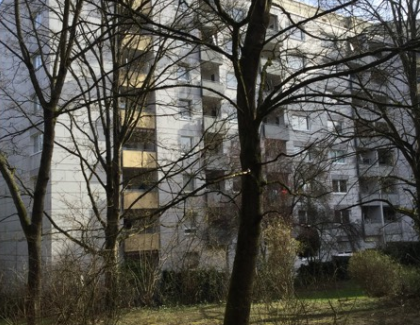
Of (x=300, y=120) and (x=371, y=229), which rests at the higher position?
(x=300, y=120)

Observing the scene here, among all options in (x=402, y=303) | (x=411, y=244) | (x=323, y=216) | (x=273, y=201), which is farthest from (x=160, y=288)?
(x=323, y=216)

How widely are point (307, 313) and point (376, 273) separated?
9507mm

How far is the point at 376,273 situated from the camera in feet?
50.7

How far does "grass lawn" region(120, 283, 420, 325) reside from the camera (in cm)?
680

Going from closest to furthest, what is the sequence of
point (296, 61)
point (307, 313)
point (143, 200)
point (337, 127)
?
point (307, 313)
point (296, 61)
point (337, 127)
point (143, 200)

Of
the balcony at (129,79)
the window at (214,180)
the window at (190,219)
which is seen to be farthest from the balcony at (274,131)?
the window at (214,180)

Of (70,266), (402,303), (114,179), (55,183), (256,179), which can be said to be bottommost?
(402,303)

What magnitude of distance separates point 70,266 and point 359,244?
36631mm

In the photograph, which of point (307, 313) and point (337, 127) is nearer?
point (307, 313)

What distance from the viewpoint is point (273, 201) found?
89.8 ft

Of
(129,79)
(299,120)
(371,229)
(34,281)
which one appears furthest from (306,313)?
(371,229)

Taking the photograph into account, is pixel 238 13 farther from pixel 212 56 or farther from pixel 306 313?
pixel 212 56

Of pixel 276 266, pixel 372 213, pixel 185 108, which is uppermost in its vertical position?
pixel 185 108

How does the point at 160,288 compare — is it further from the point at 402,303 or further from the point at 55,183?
the point at 55,183
